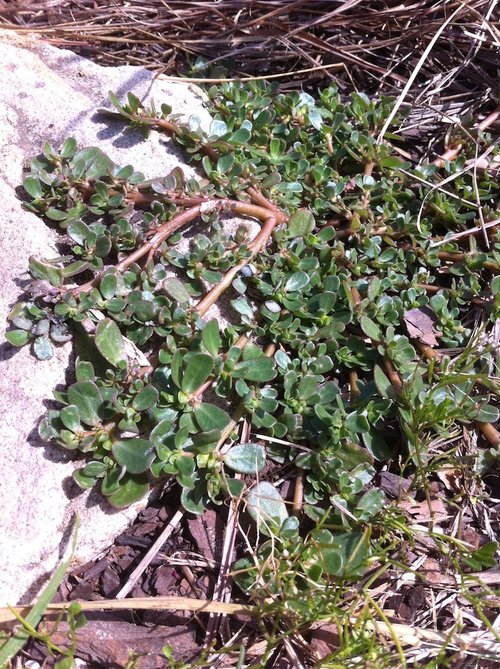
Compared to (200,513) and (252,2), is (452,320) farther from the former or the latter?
(252,2)

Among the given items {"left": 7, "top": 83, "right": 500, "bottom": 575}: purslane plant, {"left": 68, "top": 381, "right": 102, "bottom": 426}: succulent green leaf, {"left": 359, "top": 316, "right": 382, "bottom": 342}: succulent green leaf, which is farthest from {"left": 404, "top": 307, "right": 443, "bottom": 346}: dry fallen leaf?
{"left": 68, "top": 381, "right": 102, "bottom": 426}: succulent green leaf

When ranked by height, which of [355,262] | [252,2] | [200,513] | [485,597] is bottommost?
[485,597]

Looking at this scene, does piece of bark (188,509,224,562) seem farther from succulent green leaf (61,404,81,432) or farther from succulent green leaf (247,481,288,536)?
succulent green leaf (61,404,81,432)

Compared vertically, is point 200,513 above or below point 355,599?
above

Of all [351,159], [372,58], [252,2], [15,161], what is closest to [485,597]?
[351,159]

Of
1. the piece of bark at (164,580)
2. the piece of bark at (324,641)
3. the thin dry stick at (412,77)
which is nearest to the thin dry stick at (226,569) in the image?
the piece of bark at (164,580)
